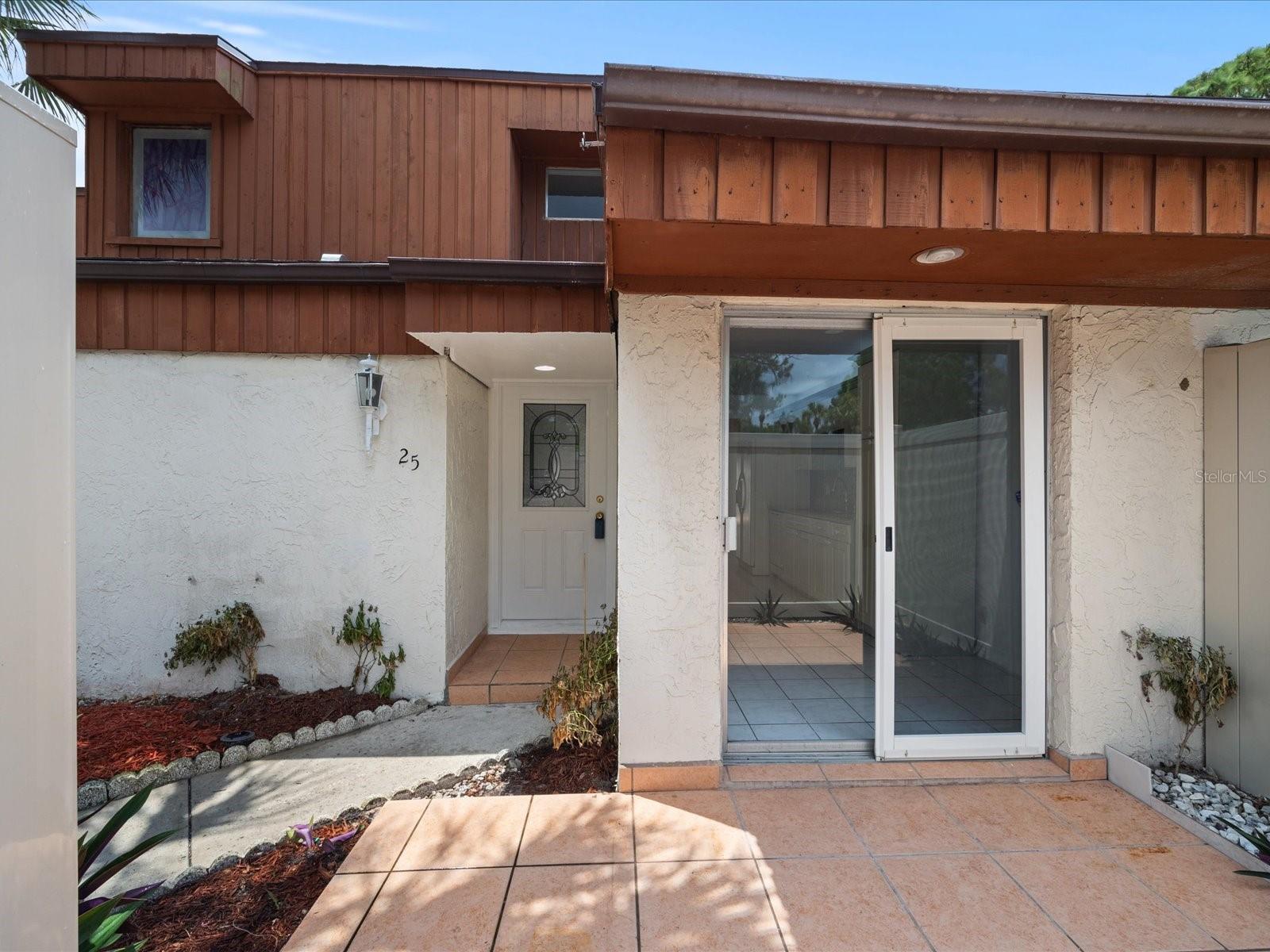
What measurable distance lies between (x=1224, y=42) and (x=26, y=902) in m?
16.1

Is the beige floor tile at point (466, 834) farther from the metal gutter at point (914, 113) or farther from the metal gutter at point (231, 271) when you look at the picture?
the metal gutter at point (231, 271)

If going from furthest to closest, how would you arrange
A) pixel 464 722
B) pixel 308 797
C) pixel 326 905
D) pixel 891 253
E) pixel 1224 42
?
pixel 1224 42 < pixel 464 722 < pixel 308 797 < pixel 891 253 < pixel 326 905

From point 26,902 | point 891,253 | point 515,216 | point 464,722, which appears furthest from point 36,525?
point 515,216

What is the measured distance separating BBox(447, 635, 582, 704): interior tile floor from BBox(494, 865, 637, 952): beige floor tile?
6.80ft

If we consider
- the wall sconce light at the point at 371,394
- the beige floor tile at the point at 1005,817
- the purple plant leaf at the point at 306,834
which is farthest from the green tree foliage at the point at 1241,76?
the purple plant leaf at the point at 306,834

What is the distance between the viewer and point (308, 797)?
126 inches

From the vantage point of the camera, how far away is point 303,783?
336cm

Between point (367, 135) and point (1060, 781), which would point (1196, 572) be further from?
point (367, 135)

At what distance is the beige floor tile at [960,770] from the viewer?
298 centimetres

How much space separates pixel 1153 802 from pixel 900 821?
3.81 ft

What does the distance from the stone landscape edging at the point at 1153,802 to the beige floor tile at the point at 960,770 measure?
47 centimetres

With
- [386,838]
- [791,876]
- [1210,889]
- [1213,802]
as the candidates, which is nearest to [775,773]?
[791,876]

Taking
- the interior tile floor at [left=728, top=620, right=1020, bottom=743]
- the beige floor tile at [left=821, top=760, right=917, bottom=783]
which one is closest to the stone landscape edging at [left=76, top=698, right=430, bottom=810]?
the interior tile floor at [left=728, top=620, right=1020, bottom=743]

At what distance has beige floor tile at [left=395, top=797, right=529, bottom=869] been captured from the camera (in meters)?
2.44
